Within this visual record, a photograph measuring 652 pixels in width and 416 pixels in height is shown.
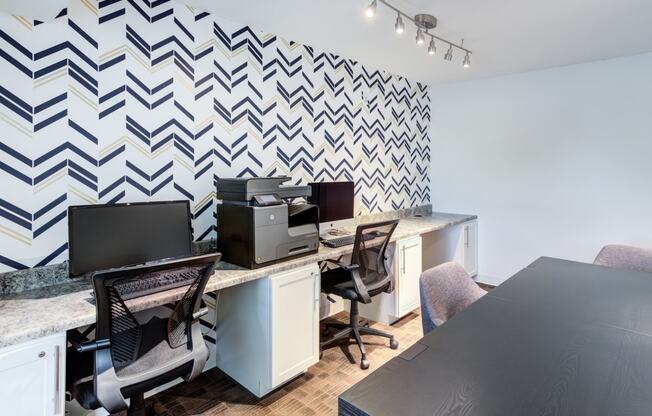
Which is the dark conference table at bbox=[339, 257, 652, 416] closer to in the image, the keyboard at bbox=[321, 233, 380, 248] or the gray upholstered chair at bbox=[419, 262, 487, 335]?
the gray upholstered chair at bbox=[419, 262, 487, 335]

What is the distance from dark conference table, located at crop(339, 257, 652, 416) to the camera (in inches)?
35.5

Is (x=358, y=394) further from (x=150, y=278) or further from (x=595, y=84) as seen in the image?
(x=595, y=84)

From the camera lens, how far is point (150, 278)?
5.60 ft

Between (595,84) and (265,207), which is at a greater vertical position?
(595,84)

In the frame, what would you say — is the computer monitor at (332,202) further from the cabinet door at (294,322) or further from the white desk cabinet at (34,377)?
the white desk cabinet at (34,377)

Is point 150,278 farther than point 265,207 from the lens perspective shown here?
No

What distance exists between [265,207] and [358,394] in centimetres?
135

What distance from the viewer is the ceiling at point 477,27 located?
2.32 metres

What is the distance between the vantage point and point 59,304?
1.54m

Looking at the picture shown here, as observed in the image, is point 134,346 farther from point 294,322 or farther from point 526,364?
point 526,364

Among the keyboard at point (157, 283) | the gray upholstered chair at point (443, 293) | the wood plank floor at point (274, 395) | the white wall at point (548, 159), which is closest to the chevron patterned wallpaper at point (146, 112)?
the keyboard at point (157, 283)

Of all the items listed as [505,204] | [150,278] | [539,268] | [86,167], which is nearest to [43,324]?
[150,278]

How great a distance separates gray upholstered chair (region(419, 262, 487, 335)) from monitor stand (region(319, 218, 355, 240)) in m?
1.22

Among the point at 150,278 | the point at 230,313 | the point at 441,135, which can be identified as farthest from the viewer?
the point at 441,135
